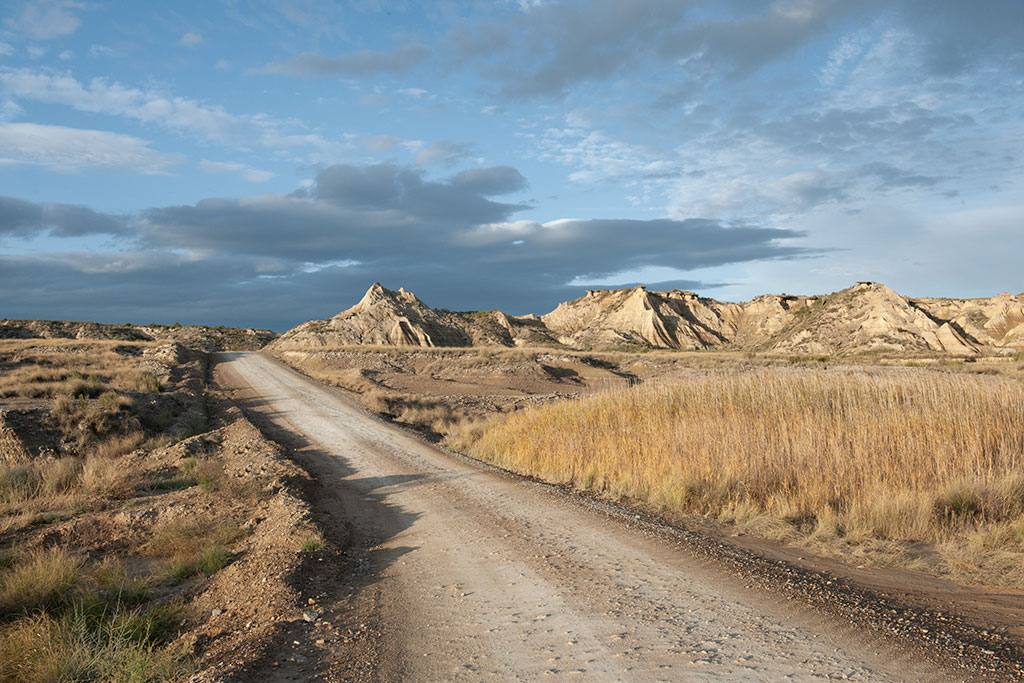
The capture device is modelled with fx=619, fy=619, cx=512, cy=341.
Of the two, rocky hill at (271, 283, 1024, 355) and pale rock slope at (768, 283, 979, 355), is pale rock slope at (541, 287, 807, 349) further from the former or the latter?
pale rock slope at (768, 283, 979, 355)

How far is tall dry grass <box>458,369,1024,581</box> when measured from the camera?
7977 millimetres

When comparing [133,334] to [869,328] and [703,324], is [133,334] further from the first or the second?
[869,328]

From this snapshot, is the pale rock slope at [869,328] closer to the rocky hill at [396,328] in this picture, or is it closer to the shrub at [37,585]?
the rocky hill at [396,328]

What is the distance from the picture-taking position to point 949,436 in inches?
366

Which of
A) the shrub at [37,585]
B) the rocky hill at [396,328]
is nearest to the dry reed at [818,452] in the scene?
the shrub at [37,585]

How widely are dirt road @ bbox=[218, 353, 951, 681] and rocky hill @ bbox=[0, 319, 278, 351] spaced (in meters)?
66.1

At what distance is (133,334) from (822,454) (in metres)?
87.2

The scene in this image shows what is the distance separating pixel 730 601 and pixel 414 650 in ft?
9.65

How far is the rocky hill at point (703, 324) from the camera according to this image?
68988 mm

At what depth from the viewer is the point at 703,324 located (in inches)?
3799

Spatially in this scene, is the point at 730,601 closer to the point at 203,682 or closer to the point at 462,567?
the point at 462,567

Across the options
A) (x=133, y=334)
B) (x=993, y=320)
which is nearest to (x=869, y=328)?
(x=993, y=320)

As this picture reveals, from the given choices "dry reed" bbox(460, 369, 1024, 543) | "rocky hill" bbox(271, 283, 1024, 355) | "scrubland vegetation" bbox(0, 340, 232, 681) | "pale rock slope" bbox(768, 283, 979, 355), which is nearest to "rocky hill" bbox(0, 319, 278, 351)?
"rocky hill" bbox(271, 283, 1024, 355)

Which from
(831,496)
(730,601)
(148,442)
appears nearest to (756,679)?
(730,601)
